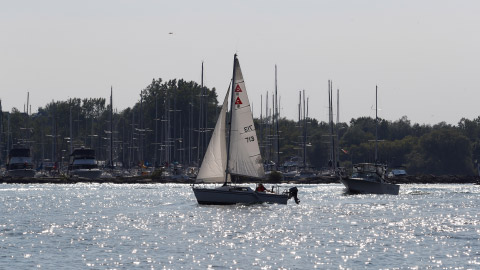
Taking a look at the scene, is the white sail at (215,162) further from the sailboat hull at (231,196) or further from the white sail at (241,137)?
the sailboat hull at (231,196)

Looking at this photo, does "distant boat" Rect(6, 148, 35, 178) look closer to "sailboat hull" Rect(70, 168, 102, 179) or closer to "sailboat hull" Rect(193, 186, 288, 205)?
"sailboat hull" Rect(70, 168, 102, 179)

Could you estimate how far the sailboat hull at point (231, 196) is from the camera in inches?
3009

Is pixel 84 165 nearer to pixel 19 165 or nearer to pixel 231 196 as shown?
pixel 19 165

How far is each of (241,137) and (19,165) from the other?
95.3 m

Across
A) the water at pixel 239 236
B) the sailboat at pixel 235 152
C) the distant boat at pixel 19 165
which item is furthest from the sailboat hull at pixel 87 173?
the sailboat at pixel 235 152

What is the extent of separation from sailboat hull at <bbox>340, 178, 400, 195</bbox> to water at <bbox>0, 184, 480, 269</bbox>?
16.0 meters

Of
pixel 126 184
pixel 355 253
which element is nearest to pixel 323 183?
pixel 126 184

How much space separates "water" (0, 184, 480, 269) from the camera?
45.9 metres

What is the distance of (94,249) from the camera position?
50.8 metres

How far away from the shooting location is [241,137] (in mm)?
79625

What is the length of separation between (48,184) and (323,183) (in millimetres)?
44873

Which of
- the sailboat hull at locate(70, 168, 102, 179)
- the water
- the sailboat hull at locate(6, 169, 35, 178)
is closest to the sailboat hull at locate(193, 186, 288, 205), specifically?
the water

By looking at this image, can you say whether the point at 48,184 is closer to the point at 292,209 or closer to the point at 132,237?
the point at 292,209

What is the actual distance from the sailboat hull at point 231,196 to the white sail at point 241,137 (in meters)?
2.35
